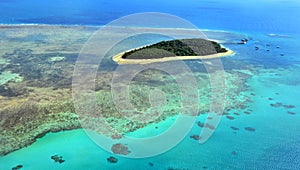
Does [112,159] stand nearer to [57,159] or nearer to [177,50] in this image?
[57,159]

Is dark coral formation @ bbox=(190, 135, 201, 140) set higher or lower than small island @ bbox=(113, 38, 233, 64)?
lower

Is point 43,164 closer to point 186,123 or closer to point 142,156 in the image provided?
point 142,156

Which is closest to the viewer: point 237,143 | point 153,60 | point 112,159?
point 112,159

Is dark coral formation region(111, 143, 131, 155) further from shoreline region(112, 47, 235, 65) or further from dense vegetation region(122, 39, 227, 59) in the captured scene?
dense vegetation region(122, 39, 227, 59)

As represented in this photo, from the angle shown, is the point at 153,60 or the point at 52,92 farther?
the point at 153,60

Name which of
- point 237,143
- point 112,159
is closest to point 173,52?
point 237,143

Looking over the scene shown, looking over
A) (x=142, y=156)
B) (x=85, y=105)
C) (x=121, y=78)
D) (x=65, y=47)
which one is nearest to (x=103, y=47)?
(x=65, y=47)

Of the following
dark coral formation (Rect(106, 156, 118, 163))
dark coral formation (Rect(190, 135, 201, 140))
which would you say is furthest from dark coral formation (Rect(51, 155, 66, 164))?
dark coral formation (Rect(190, 135, 201, 140))

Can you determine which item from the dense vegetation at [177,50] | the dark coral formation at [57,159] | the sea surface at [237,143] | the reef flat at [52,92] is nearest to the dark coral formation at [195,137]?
the sea surface at [237,143]
